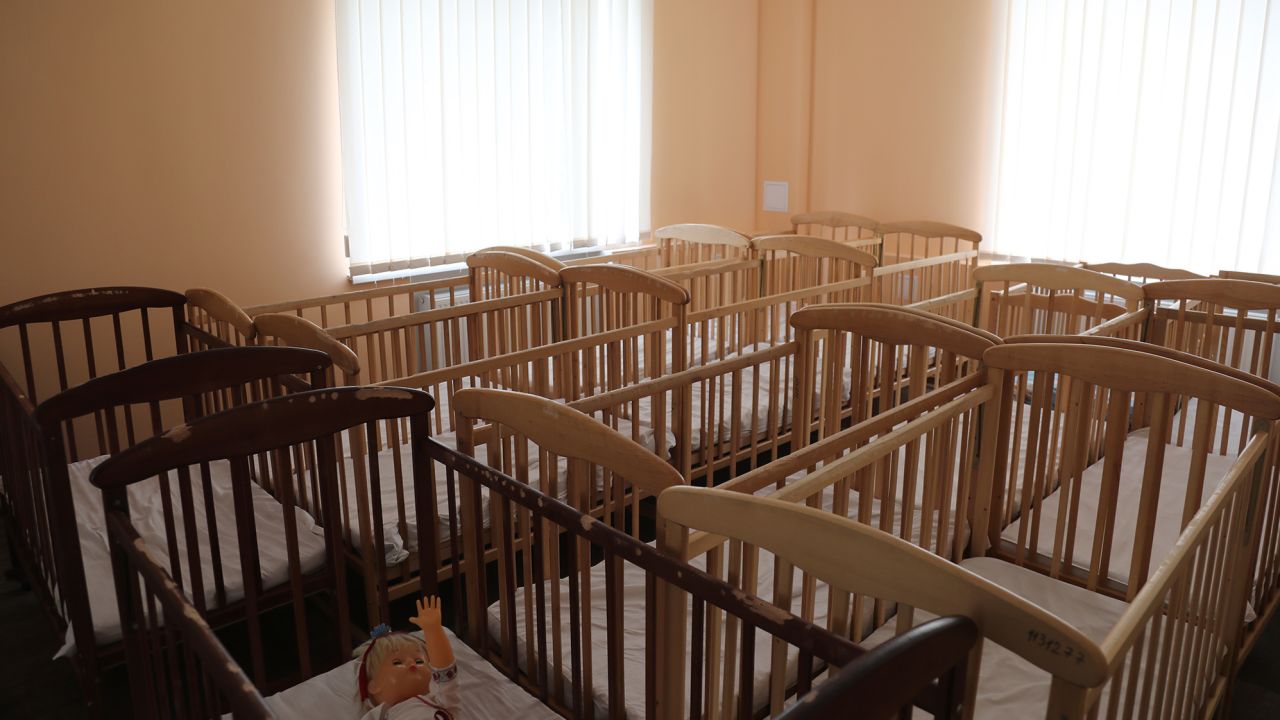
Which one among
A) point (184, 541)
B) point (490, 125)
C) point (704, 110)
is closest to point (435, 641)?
point (184, 541)

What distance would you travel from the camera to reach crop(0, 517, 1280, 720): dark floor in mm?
2131

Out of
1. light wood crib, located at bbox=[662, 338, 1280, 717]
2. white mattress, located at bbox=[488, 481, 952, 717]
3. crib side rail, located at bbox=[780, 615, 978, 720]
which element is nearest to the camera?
crib side rail, located at bbox=[780, 615, 978, 720]

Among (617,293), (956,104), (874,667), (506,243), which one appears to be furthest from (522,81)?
(874,667)

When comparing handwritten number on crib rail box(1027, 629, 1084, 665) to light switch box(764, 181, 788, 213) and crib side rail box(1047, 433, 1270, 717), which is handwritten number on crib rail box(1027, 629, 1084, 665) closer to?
crib side rail box(1047, 433, 1270, 717)

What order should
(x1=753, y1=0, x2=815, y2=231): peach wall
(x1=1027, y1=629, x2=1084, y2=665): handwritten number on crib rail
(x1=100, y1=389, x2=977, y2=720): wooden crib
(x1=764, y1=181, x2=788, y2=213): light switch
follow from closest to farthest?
(x1=100, y1=389, x2=977, y2=720): wooden crib, (x1=1027, y1=629, x2=1084, y2=665): handwritten number on crib rail, (x1=753, y1=0, x2=815, y2=231): peach wall, (x1=764, y1=181, x2=788, y2=213): light switch

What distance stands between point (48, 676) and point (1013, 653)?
2249mm

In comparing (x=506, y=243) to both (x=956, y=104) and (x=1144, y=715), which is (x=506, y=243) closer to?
(x=956, y=104)

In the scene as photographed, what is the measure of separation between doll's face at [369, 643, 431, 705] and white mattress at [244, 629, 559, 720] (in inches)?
2.3

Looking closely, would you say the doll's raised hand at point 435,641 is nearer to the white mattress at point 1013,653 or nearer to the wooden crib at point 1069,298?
the white mattress at point 1013,653

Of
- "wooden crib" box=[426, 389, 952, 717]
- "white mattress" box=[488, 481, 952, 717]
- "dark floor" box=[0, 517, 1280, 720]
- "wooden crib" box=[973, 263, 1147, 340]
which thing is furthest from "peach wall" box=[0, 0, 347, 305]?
"wooden crib" box=[973, 263, 1147, 340]

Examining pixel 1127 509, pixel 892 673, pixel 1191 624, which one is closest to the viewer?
pixel 892 673

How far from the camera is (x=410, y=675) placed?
58.6 inches

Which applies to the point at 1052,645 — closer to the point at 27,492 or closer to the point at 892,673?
the point at 892,673

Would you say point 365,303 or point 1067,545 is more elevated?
point 365,303
